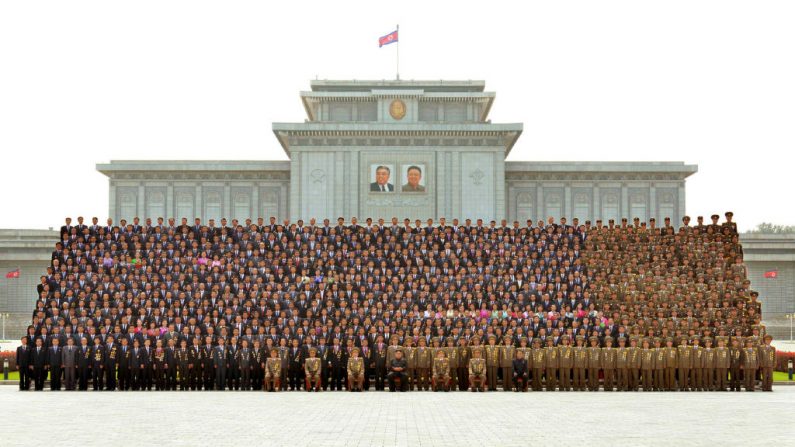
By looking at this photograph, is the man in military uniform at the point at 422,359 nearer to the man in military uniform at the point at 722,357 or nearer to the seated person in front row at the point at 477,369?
Answer: the seated person in front row at the point at 477,369

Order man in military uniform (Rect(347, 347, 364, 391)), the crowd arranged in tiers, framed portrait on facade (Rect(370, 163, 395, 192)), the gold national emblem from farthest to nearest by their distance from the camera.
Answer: the gold national emblem, framed portrait on facade (Rect(370, 163, 395, 192)), the crowd arranged in tiers, man in military uniform (Rect(347, 347, 364, 391))

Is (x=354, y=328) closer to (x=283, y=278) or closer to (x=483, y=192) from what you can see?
(x=283, y=278)

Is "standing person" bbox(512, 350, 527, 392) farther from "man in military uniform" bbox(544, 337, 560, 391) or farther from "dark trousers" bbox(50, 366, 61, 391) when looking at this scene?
"dark trousers" bbox(50, 366, 61, 391)

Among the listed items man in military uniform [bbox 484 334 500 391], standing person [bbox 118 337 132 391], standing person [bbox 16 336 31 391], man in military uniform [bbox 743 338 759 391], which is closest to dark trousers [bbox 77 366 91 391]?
standing person [bbox 118 337 132 391]

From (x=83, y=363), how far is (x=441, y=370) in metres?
8.83

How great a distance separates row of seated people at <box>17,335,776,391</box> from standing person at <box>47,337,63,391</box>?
0.02 metres

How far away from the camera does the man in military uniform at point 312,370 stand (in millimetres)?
23750

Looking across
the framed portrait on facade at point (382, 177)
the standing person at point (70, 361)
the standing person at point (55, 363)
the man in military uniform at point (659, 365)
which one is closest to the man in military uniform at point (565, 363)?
the man in military uniform at point (659, 365)

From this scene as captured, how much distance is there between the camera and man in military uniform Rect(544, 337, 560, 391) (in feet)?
79.2
